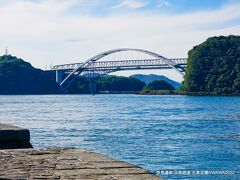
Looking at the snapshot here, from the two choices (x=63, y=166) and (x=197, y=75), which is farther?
(x=197, y=75)

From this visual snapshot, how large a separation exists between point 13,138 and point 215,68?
11293cm

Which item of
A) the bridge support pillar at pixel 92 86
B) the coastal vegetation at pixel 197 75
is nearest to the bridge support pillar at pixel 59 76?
the coastal vegetation at pixel 197 75

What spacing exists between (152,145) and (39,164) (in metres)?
17.4

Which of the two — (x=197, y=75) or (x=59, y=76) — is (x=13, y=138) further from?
(x=59, y=76)

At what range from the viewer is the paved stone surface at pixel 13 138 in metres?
5.96

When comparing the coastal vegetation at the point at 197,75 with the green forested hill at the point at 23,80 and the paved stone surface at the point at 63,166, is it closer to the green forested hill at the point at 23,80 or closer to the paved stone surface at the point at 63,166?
the green forested hill at the point at 23,80

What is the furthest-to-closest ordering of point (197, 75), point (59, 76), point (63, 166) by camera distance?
1. point (59, 76)
2. point (197, 75)
3. point (63, 166)

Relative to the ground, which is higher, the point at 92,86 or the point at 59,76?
the point at 59,76

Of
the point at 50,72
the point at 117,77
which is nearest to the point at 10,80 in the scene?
the point at 50,72

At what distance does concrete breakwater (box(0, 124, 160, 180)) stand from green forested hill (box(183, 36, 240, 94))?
109560 mm

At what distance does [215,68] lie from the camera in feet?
383

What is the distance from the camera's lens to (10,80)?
141 metres

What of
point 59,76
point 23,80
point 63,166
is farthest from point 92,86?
point 63,166

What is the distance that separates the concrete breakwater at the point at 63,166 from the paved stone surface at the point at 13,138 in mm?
864
